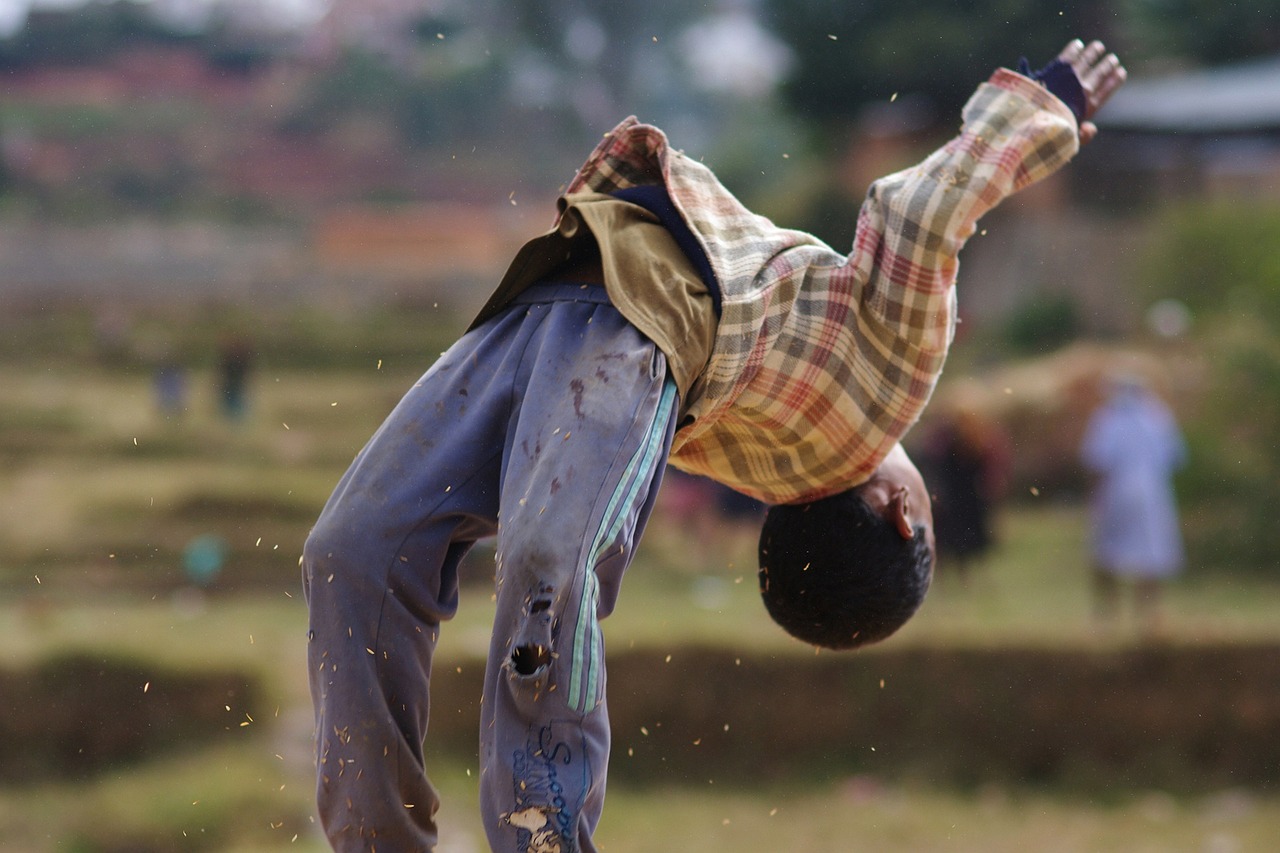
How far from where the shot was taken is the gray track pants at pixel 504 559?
2.21 metres

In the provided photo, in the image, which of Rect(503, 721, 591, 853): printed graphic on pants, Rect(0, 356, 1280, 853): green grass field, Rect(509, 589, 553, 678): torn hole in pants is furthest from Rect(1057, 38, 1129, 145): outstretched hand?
Rect(0, 356, 1280, 853): green grass field

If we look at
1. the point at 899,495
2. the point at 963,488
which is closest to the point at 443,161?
the point at 963,488

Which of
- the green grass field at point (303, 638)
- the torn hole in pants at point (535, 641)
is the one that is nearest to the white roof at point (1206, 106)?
the green grass field at point (303, 638)

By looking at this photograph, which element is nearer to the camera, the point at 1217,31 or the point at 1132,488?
the point at 1132,488

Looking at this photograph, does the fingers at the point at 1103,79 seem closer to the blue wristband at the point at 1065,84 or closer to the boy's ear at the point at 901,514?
the blue wristband at the point at 1065,84

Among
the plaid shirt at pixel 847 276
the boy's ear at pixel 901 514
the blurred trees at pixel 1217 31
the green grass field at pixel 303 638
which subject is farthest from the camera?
the blurred trees at pixel 1217 31

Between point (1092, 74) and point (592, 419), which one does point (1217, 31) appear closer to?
point (1092, 74)

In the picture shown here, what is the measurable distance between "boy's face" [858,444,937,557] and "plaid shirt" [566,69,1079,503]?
9.8 inches

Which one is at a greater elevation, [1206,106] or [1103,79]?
[1206,106]

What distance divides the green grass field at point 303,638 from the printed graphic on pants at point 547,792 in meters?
3.66

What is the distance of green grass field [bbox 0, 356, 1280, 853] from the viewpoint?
737 centimetres

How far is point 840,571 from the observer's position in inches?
120

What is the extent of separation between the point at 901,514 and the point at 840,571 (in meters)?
0.16

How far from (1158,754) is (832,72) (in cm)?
1154
